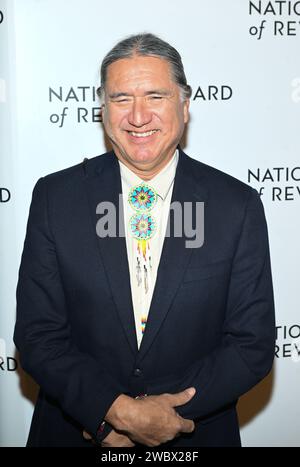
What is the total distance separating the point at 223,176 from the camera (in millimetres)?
1713

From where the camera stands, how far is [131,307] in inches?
61.0

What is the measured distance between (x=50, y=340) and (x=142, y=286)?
11.5 inches

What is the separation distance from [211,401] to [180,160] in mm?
698

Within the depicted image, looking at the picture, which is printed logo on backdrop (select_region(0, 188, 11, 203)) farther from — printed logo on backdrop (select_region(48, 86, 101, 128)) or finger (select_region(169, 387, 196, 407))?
finger (select_region(169, 387, 196, 407))

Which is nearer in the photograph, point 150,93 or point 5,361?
point 150,93

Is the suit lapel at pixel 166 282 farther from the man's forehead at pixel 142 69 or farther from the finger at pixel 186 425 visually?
the man's forehead at pixel 142 69

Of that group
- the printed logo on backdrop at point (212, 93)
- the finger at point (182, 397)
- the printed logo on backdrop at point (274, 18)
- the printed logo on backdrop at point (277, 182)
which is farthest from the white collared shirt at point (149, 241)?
the printed logo on backdrop at point (274, 18)

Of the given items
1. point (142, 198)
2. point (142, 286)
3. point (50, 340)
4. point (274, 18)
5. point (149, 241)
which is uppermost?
point (274, 18)

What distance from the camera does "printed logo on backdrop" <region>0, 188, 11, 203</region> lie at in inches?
87.7

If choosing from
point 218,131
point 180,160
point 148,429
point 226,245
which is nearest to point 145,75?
point 180,160

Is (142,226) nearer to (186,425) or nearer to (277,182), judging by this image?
(186,425)

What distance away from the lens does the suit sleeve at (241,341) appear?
1562mm

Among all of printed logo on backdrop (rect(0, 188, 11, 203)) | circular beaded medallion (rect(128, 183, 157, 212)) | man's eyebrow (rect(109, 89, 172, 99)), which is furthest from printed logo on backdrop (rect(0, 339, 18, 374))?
man's eyebrow (rect(109, 89, 172, 99))

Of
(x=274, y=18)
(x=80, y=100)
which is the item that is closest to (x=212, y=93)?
(x=274, y=18)
